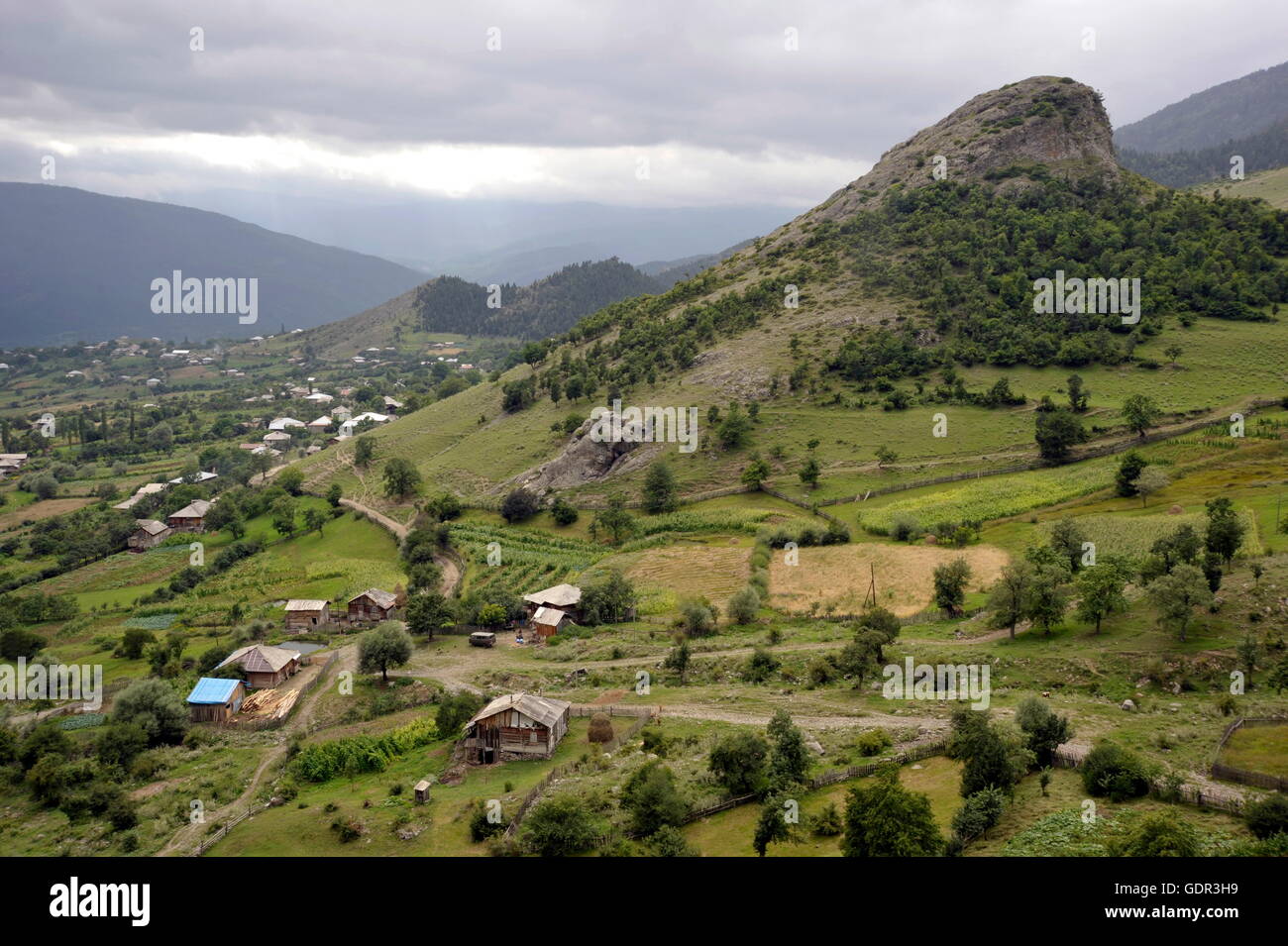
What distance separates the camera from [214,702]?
42281 millimetres

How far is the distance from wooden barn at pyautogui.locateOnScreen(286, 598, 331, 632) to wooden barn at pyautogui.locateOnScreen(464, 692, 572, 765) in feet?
83.9

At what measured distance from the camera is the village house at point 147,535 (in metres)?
82.9

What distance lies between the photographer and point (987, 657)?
38.4m

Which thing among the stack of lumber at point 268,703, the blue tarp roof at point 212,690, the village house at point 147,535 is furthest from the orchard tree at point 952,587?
the village house at point 147,535

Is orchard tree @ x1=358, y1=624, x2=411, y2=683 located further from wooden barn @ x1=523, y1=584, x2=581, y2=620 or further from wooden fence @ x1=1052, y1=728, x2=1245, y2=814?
wooden fence @ x1=1052, y1=728, x2=1245, y2=814

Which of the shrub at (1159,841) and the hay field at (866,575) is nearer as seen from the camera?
the shrub at (1159,841)

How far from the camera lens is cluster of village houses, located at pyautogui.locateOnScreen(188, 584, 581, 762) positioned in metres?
35.0

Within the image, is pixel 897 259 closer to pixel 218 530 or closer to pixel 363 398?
pixel 218 530

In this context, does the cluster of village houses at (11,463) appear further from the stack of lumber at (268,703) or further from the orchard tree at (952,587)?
the orchard tree at (952,587)

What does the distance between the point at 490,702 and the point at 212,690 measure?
15769 millimetres

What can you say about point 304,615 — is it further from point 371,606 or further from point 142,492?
point 142,492

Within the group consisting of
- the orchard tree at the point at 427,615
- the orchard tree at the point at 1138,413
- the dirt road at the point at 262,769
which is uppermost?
the orchard tree at the point at 1138,413

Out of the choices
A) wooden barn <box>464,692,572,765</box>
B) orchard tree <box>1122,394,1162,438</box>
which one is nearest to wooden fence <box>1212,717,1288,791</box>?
wooden barn <box>464,692,572,765</box>

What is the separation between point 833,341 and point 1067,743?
66965 mm
